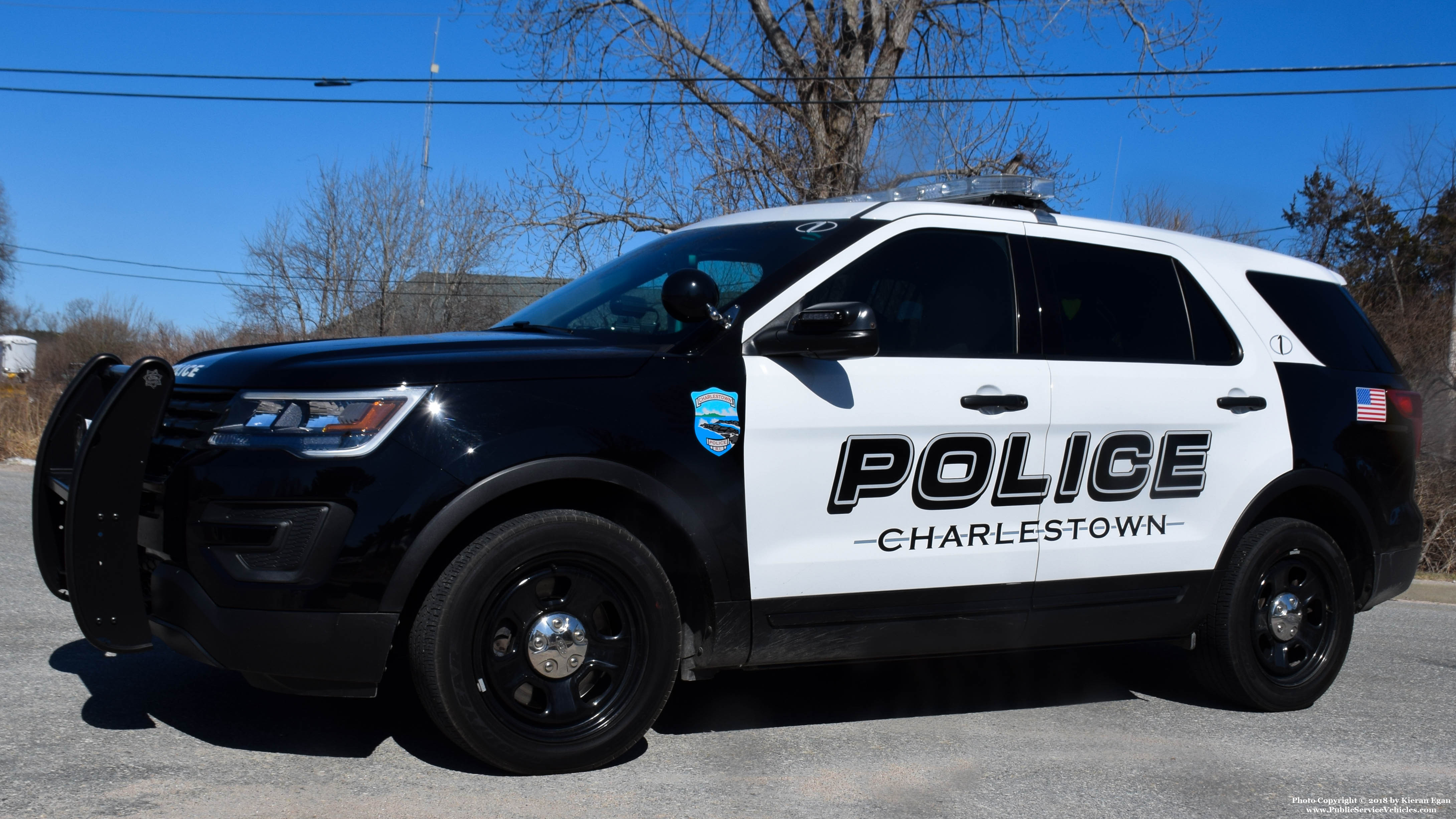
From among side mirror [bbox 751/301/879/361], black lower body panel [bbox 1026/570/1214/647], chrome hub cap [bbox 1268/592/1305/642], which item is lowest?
chrome hub cap [bbox 1268/592/1305/642]

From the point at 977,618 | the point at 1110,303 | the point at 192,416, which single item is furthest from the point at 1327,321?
the point at 192,416

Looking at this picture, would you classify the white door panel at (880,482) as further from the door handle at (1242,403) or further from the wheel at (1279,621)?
the wheel at (1279,621)

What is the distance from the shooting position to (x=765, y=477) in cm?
400

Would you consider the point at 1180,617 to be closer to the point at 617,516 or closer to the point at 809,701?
the point at 809,701

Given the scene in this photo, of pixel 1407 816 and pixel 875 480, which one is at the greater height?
pixel 875 480

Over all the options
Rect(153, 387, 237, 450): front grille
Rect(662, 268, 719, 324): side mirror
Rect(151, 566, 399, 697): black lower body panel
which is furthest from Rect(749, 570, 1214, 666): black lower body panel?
Rect(153, 387, 237, 450): front grille

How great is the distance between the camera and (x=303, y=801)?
346cm

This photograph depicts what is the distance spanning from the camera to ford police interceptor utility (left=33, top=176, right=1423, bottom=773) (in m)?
3.51

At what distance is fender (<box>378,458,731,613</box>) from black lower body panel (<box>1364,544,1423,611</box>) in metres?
3.30

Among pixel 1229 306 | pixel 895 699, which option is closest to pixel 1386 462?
pixel 1229 306

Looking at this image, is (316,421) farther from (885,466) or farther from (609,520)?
(885,466)

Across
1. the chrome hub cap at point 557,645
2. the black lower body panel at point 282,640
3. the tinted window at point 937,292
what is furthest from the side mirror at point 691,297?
the black lower body panel at point 282,640

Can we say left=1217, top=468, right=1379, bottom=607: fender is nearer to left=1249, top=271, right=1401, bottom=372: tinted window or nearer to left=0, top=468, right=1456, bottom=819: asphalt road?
left=1249, top=271, right=1401, bottom=372: tinted window

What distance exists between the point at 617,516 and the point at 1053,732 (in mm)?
2019
